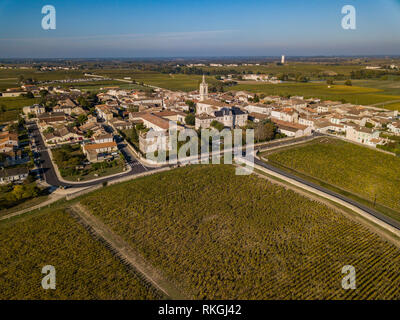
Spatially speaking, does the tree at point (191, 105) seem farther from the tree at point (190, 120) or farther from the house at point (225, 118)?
the house at point (225, 118)

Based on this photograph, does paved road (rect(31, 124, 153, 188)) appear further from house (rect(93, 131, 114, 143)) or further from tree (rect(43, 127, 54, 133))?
tree (rect(43, 127, 54, 133))

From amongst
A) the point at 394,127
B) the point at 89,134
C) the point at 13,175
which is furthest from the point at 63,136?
the point at 394,127

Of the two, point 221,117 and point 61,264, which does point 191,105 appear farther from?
point 61,264

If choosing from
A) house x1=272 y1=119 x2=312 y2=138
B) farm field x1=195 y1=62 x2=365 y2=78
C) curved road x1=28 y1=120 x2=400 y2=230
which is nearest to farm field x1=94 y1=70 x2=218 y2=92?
farm field x1=195 y1=62 x2=365 y2=78

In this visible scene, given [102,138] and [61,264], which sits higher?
[102,138]

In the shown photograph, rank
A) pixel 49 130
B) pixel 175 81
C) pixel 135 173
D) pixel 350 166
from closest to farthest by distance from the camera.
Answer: pixel 135 173 < pixel 350 166 < pixel 49 130 < pixel 175 81

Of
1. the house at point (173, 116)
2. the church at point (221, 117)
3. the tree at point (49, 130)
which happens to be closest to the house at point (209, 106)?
the church at point (221, 117)
